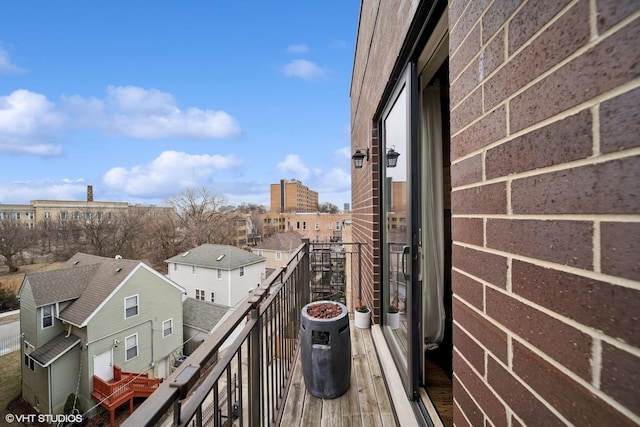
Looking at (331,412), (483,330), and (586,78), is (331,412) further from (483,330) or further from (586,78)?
(586,78)

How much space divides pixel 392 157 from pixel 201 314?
16653 mm

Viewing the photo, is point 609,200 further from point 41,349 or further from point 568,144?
point 41,349

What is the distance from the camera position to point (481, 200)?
0.74 meters

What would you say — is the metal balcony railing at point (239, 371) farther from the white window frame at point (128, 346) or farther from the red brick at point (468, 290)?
the white window frame at point (128, 346)

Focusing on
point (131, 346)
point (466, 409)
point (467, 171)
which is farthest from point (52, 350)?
point (467, 171)

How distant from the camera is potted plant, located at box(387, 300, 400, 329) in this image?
7.25 feet

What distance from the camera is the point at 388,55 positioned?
6.63 ft

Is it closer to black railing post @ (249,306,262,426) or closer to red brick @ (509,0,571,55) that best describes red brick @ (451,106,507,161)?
red brick @ (509,0,571,55)

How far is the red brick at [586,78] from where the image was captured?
0.36 metres

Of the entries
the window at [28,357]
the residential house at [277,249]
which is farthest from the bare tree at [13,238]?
the residential house at [277,249]

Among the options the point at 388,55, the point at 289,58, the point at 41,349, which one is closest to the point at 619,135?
the point at 388,55

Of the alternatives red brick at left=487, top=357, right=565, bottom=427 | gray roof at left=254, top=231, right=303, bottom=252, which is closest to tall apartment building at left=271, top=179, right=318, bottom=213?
gray roof at left=254, top=231, right=303, bottom=252

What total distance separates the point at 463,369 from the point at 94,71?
3345 cm

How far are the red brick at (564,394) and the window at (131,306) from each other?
14.9m
